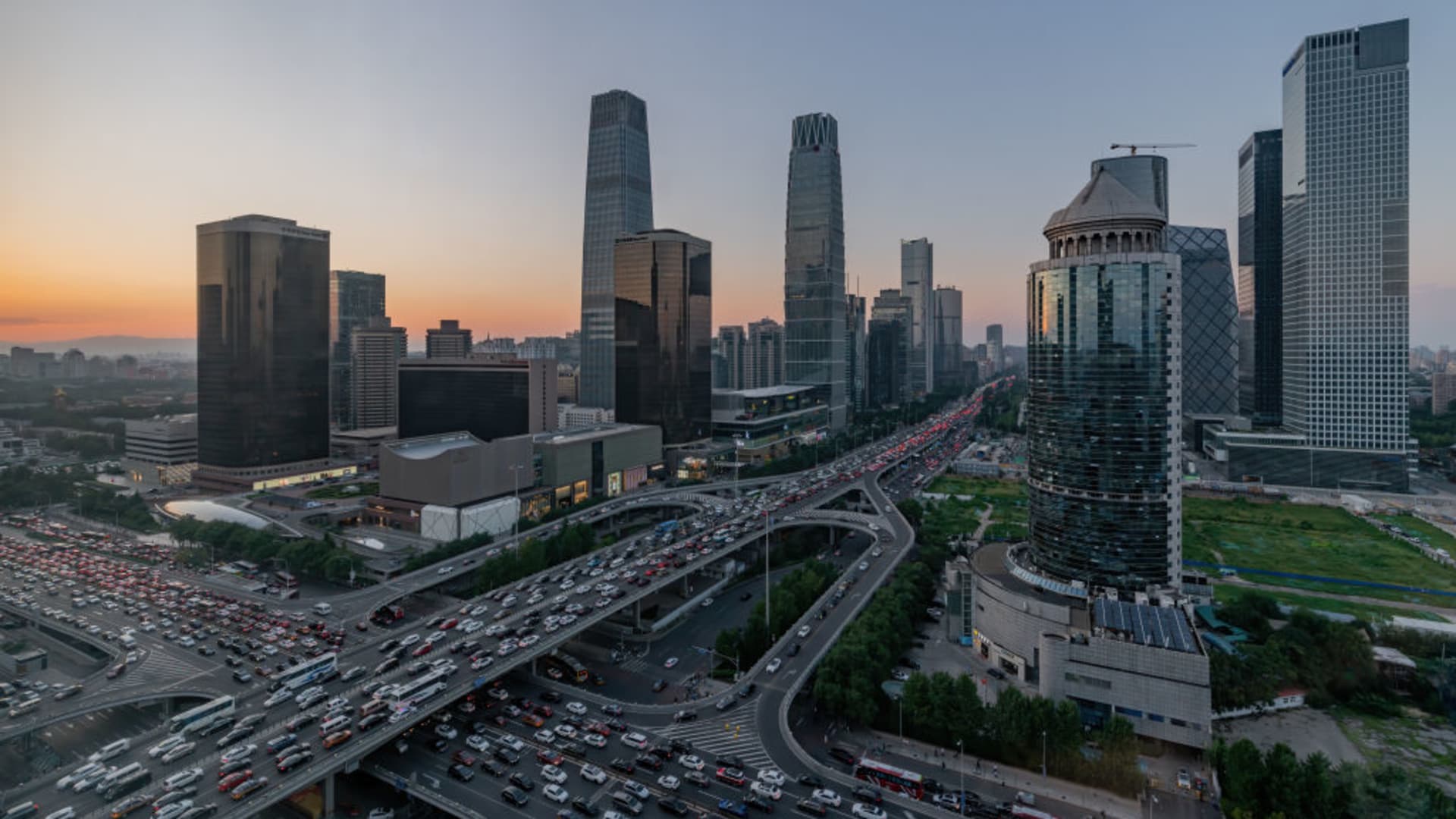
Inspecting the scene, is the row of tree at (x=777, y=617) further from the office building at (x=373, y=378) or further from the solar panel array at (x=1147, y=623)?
the office building at (x=373, y=378)

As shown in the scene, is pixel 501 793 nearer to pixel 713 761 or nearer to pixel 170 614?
pixel 713 761

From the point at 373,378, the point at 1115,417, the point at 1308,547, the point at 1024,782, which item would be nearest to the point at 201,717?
the point at 1024,782

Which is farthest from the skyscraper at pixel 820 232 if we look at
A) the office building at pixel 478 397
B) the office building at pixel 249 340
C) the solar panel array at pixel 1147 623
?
the solar panel array at pixel 1147 623

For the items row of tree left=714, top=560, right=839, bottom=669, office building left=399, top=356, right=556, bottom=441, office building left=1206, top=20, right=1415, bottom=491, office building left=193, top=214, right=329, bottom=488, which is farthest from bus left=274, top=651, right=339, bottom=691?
office building left=1206, top=20, right=1415, bottom=491

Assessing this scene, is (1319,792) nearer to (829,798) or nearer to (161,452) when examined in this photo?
(829,798)

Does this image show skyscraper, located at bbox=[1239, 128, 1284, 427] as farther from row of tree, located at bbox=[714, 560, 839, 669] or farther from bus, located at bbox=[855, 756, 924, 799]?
bus, located at bbox=[855, 756, 924, 799]
